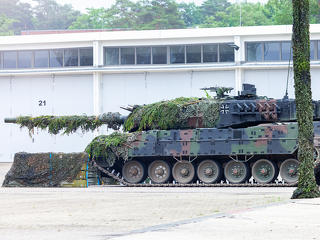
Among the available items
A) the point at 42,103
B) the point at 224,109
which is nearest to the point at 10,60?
the point at 42,103

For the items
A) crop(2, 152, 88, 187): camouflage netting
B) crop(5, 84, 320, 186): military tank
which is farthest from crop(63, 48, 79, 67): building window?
crop(2, 152, 88, 187): camouflage netting

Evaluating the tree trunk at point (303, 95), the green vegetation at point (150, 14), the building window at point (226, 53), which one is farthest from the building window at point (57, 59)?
the green vegetation at point (150, 14)

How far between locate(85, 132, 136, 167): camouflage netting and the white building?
592 inches

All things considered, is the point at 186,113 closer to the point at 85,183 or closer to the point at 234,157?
the point at 234,157

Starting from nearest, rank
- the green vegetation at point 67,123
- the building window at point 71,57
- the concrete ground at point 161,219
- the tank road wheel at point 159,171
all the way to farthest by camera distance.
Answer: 1. the concrete ground at point 161,219
2. the tank road wheel at point 159,171
3. the green vegetation at point 67,123
4. the building window at point 71,57

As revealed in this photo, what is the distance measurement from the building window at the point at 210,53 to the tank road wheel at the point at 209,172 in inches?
670

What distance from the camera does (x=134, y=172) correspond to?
30.7 meters

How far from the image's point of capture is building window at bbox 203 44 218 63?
150 feet

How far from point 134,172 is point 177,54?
656 inches

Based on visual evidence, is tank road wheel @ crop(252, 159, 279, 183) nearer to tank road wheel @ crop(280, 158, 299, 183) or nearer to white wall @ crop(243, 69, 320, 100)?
tank road wheel @ crop(280, 158, 299, 183)

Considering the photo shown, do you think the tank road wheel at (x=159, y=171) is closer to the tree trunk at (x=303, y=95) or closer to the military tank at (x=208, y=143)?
the military tank at (x=208, y=143)

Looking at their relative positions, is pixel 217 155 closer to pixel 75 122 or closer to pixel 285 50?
pixel 75 122

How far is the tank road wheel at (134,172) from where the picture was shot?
30.6 m

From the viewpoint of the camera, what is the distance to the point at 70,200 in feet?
66.2
